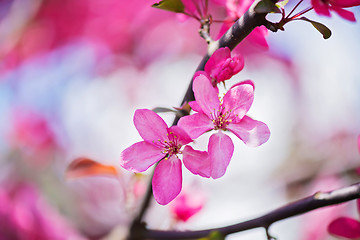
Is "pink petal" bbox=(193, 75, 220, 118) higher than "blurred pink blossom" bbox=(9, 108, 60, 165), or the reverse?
"pink petal" bbox=(193, 75, 220, 118)

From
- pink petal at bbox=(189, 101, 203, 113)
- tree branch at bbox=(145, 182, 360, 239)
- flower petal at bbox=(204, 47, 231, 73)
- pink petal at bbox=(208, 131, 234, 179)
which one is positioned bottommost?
tree branch at bbox=(145, 182, 360, 239)

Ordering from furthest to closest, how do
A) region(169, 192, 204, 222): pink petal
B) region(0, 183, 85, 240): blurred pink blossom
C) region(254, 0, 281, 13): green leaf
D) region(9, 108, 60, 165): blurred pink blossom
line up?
region(9, 108, 60, 165): blurred pink blossom → region(0, 183, 85, 240): blurred pink blossom → region(169, 192, 204, 222): pink petal → region(254, 0, 281, 13): green leaf

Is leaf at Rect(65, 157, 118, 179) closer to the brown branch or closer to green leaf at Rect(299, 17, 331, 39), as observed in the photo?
the brown branch


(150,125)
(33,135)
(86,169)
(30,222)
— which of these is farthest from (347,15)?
(33,135)

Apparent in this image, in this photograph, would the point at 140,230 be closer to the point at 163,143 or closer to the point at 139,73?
the point at 163,143

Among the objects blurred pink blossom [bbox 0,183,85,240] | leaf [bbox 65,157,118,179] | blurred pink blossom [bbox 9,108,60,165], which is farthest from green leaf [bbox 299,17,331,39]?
blurred pink blossom [bbox 9,108,60,165]

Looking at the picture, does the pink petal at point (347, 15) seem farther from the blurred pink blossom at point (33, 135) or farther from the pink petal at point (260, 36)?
the blurred pink blossom at point (33, 135)
